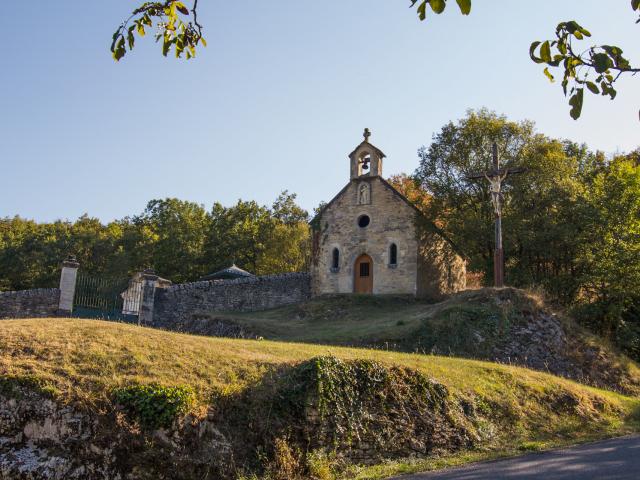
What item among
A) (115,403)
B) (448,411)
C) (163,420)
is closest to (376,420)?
(448,411)

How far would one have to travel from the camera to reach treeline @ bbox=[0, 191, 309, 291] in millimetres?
41750

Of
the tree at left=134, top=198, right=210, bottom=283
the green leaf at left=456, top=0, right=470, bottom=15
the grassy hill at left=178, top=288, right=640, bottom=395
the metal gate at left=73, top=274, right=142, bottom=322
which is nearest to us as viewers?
the green leaf at left=456, top=0, right=470, bottom=15

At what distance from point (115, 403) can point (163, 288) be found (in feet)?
51.1

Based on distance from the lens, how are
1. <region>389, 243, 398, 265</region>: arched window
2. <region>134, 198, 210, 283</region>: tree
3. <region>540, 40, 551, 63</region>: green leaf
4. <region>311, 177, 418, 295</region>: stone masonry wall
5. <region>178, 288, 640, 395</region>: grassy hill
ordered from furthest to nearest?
1. <region>134, 198, 210, 283</region>: tree
2. <region>389, 243, 398, 265</region>: arched window
3. <region>311, 177, 418, 295</region>: stone masonry wall
4. <region>178, 288, 640, 395</region>: grassy hill
5. <region>540, 40, 551, 63</region>: green leaf

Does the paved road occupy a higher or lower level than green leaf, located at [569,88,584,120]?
lower

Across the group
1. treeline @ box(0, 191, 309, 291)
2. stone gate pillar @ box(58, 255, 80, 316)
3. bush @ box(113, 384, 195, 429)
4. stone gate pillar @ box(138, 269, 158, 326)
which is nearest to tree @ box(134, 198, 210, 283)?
treeline @ box(0, 191, 309, 291)

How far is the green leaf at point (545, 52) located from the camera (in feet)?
12.2

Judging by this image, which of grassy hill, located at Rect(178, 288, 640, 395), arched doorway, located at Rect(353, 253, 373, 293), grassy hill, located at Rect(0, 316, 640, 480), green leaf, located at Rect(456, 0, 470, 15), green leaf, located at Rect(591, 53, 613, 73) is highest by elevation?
arched doorway, located at Rect(353, 253, 373, 293)

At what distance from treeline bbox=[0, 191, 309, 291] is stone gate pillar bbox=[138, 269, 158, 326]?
18.0 meters

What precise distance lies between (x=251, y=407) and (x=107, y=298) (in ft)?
46.5

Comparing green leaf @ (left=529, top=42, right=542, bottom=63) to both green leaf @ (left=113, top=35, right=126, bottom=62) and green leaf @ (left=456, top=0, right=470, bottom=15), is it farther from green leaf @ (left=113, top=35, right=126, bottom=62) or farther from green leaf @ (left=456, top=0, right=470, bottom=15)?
green leaf @ (left=113, top=35, right=126, bottom=62)

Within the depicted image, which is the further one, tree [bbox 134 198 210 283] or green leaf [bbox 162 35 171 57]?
tree [bbox 134 198 210 283]

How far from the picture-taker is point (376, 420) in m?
10.0

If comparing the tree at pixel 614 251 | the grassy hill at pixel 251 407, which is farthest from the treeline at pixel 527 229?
the grassy hill at pixel 251 407
